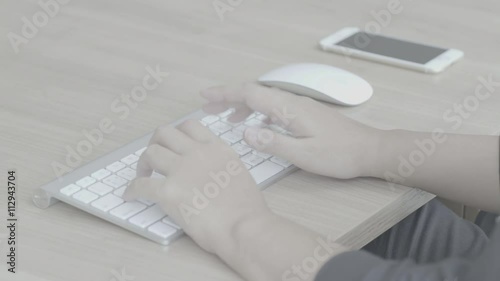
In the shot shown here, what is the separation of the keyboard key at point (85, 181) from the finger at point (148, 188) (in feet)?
0.20

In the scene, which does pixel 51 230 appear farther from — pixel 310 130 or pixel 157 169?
pixel 310 130

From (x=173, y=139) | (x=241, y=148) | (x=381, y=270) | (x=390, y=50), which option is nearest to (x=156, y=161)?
(x=173, y=139)

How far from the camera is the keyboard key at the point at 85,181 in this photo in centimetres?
100

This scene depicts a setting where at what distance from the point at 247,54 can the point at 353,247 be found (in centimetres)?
47

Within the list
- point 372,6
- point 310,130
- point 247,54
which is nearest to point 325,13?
point 372,6

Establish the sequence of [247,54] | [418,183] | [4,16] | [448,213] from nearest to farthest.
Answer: [418,183]
[448,213]
[247,54]
[4,16]

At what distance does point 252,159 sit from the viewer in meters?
1.07

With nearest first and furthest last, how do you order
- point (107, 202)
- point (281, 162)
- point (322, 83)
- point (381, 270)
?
point (381, 270), point (107, 202), point (281, 162), point (322, 83)

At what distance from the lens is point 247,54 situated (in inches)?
53.6

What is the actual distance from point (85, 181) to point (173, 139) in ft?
0.33

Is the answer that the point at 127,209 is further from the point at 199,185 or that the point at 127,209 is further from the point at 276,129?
the point at 276,129

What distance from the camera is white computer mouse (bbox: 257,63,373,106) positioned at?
3.96 feet

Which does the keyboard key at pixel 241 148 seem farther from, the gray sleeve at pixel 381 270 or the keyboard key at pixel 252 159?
the gray sleeve at pixel 381 270

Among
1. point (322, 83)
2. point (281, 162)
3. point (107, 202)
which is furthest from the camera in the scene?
point (322, 83)
